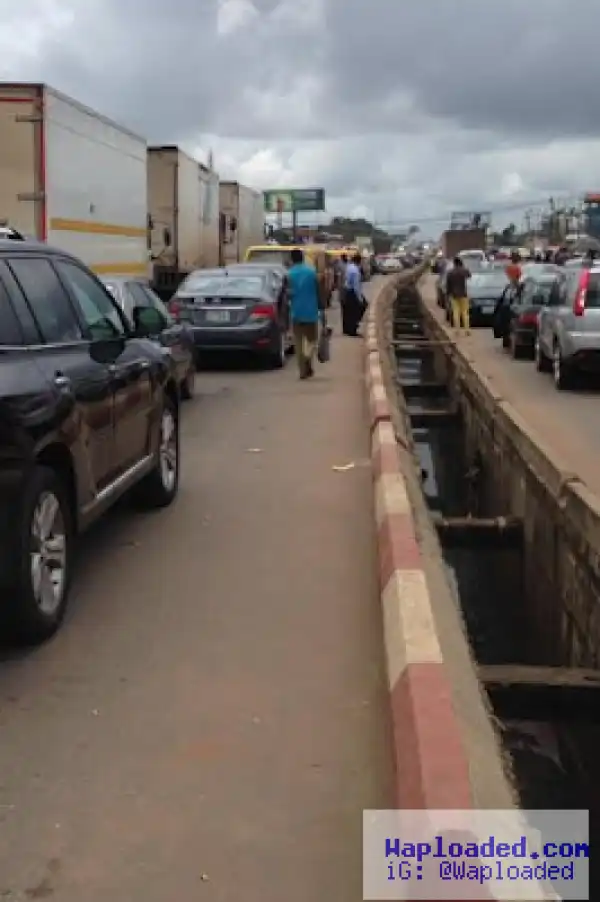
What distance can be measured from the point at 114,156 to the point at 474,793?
1730 cm

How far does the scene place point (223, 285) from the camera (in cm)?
1792

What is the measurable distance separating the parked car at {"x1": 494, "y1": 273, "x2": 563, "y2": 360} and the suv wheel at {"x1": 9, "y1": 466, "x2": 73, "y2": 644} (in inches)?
655

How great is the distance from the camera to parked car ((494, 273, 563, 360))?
21781mm

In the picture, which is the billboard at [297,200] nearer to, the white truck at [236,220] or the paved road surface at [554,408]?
the white truck at [236,220]

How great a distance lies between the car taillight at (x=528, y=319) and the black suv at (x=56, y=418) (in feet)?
50.0

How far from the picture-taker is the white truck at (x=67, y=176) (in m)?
14.7

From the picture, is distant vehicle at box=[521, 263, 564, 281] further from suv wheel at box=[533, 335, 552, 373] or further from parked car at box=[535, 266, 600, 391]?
parked car at box=[535, 266, 600, 391]

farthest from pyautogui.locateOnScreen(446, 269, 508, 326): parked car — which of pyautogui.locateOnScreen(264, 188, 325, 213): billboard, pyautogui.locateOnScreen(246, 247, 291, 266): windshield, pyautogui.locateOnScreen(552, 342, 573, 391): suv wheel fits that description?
pyautogui.locateOnScreen(264, 188, 325, 213): billboard

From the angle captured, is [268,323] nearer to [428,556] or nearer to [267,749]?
[428,556]

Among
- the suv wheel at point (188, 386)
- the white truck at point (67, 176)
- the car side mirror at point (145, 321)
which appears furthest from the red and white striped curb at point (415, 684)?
the white truck at point (67, 176)

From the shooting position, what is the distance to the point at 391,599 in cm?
529

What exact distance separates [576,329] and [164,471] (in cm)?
977

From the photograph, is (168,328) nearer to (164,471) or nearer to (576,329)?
(164,471)

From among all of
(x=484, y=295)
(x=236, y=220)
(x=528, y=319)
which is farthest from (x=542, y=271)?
(x=236, y=220)
